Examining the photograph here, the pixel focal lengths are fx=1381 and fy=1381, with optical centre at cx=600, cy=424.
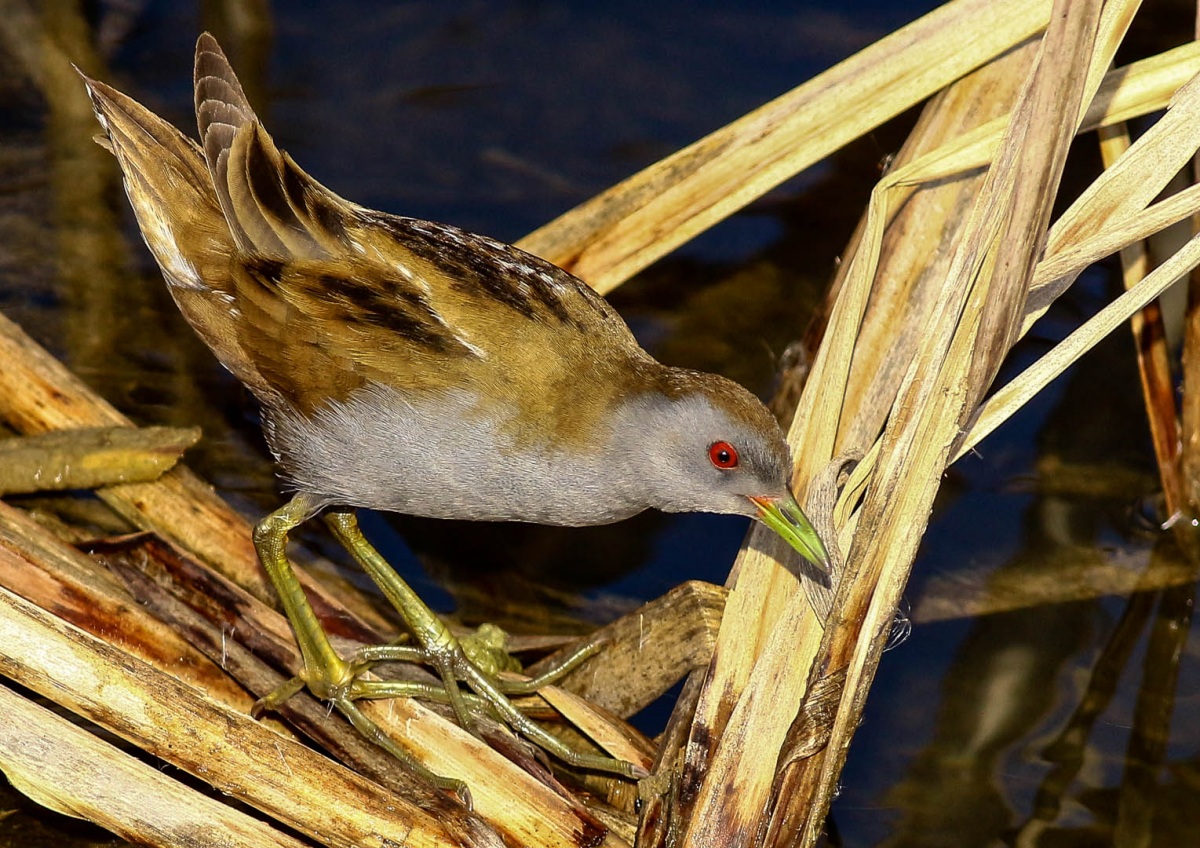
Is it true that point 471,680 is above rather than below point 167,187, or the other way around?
below

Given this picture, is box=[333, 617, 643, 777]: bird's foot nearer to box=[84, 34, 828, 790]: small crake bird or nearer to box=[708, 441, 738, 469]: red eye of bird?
box=[84, 34, 828, 790]: small crake bird

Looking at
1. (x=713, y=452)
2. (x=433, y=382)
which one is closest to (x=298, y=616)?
(x=433, y=382)

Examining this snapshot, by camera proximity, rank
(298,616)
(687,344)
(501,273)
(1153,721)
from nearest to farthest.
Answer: (501,273), (298,616), (1153,721), (687,344)

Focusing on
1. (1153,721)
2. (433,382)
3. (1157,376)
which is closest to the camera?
(433,382)

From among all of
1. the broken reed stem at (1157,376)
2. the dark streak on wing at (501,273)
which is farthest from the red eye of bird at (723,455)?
the broken reed stem at (1157,376)

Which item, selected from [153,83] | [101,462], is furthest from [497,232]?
[101,462]

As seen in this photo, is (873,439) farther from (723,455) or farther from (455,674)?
(455,674)
